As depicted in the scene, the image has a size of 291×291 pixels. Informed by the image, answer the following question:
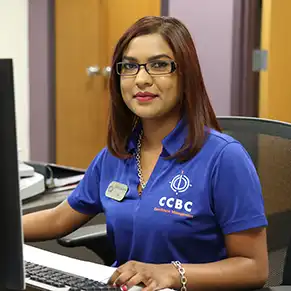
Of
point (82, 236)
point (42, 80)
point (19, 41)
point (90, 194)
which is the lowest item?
point (82, 236)

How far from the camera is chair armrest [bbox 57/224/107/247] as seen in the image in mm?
1563

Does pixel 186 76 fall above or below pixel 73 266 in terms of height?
above

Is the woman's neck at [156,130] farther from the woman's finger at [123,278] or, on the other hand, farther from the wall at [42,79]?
the wall at [42,79]

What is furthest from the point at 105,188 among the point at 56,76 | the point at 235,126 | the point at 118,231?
the point at 56,76

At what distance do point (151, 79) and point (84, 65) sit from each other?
2.69 meters

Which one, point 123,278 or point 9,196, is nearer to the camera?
point 9,196

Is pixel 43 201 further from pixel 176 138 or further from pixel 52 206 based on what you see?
pixel 176 138

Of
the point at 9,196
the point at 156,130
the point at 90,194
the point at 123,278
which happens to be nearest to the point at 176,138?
the point at 156,130

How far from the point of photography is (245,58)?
2.92 m

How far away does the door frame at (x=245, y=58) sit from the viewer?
2881 mm

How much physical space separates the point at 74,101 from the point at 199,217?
107 inches

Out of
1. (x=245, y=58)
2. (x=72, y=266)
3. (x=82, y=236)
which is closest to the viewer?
(x=72, y=266)

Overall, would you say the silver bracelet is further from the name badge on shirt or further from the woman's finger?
the name badge on shirt

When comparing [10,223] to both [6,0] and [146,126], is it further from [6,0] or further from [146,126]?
[6,0]
